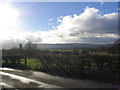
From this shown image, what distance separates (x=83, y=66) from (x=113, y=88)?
408 cm

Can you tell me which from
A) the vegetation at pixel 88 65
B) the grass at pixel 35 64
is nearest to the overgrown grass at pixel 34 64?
the grass at pixel 35 64

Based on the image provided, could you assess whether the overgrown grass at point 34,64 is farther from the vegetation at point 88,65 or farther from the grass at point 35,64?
the vegetation at point 88,65

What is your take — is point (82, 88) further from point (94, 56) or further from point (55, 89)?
point (94, 56)

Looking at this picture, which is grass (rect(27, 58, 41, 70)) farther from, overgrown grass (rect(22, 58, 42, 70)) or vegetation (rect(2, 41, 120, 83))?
vegetation (rect(2, 41, 120, 83))

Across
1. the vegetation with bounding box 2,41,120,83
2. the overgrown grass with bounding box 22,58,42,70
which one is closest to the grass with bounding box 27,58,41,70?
the overgrown grass with bounding box 22,58,42,70

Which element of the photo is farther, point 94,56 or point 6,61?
point 6,61

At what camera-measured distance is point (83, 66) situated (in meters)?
12.3

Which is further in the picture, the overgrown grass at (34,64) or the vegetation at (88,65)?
the overgrown grass at (34,64)

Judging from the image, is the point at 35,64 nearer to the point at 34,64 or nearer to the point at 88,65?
the point at 34,64

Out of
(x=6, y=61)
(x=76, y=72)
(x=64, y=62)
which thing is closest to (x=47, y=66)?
(x=64, y=62)

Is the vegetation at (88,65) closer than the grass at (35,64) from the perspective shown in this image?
Yes

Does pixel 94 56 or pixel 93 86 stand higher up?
pixel 94 56

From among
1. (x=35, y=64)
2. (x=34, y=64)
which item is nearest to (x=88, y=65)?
(x=35, y=64)

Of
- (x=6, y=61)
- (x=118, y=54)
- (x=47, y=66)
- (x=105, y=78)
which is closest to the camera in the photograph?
(x=105, y=78)
